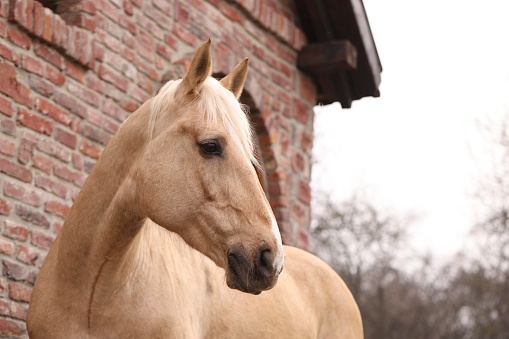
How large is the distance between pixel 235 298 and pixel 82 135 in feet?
6.24

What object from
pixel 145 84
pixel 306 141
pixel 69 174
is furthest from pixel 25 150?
pixel 306 141

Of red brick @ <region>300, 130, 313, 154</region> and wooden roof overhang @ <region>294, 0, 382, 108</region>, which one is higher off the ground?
wooden roof overhang @ <region>294, 0, 382, 108</region>

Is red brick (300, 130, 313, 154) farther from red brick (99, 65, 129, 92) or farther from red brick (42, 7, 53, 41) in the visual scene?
red brick (42, 7, 53, 41)

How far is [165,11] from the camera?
5.52 meters

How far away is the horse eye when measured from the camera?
2.71 m

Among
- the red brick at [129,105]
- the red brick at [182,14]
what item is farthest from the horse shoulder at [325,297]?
the red brick at [182,14]

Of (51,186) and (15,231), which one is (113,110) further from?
(15,231)

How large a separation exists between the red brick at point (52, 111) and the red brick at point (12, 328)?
135cm

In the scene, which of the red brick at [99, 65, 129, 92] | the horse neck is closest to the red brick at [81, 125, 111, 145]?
the red brick at [99, 65, 129, 92]

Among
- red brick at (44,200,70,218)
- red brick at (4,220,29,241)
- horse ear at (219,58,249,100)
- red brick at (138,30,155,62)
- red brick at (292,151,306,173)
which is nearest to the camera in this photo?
horse ear at (219,58,249,100)

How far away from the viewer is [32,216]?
417 cm

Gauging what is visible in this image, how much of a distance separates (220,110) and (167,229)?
1.82ft

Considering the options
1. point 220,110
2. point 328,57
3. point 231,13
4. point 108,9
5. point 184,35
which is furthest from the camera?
point 328,57

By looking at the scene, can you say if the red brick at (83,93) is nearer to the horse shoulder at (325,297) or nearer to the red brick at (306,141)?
the horse shoulder at (325,297)
